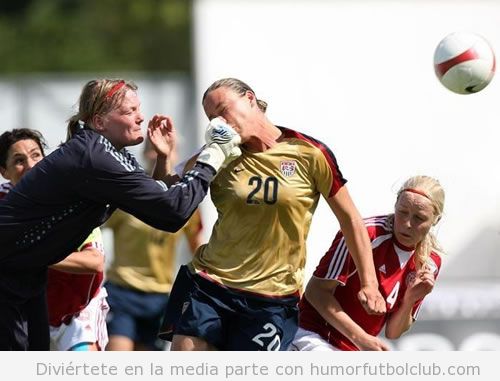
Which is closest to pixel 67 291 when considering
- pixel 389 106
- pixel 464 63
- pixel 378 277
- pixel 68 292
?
pixel 68 292

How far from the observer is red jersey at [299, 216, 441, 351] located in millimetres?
5684

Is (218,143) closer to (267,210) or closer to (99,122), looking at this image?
(267,210)

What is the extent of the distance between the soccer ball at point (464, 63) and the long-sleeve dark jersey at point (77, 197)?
1539mm

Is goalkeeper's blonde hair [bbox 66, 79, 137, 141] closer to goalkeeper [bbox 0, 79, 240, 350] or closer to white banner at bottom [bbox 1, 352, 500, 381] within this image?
goalkeeper [bbox 0, 79, 240, 350]

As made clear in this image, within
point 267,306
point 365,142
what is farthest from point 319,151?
point 365,142

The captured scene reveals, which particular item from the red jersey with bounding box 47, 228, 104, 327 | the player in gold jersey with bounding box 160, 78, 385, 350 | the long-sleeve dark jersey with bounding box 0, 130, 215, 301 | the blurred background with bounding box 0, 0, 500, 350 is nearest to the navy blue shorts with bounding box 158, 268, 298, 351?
the player in gold jersey with bounding box 160, 78, 385, 350

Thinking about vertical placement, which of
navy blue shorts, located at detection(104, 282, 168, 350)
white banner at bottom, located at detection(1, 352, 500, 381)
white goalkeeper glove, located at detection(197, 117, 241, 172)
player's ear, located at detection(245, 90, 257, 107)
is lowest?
navy blue shorts, located at detection(104, 282, 168, 350)

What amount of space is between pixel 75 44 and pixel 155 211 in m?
20.9

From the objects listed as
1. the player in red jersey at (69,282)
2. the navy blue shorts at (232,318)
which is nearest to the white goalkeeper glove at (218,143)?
the navy blue shorts at (232,318)

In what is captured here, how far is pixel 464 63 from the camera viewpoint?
6219 millimetres

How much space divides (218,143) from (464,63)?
4.98ft

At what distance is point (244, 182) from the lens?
5.45m

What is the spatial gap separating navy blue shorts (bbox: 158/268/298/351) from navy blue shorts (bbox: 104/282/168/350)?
312 centimetres

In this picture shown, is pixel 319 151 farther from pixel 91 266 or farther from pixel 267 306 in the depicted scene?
pixel 91 266
